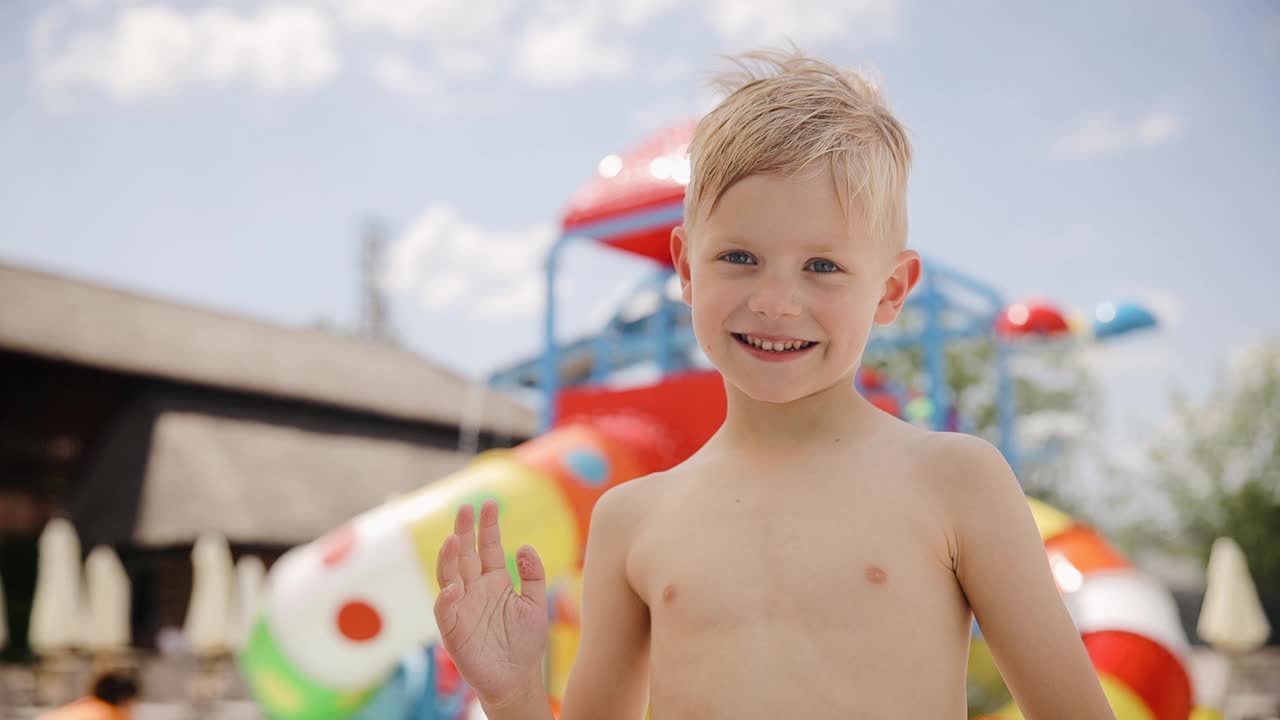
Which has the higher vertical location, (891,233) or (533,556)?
(891,233)

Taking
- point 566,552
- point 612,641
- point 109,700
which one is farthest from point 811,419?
point 109,700

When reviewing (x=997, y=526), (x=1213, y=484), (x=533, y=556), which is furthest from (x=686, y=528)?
(x=1213, y=484)

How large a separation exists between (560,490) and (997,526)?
4397 mm

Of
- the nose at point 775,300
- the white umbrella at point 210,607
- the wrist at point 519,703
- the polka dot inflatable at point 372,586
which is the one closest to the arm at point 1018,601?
the nose at point 775,300

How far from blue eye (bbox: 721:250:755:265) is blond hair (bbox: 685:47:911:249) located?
0.06m

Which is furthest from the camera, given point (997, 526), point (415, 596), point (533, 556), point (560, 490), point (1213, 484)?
point (1213, 484)

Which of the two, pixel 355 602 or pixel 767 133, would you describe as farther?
pixel 355 602

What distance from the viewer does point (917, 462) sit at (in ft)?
4.14

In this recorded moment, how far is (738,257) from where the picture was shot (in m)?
1.27

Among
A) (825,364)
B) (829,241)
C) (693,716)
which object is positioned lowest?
(693,716)

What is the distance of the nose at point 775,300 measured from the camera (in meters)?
1.21

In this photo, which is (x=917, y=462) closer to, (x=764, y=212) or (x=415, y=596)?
(x=764, y=212)

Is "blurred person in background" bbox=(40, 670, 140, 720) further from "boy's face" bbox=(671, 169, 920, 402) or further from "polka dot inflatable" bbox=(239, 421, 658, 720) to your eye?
"boy's face" bbox=(671, 169, 920, 402)

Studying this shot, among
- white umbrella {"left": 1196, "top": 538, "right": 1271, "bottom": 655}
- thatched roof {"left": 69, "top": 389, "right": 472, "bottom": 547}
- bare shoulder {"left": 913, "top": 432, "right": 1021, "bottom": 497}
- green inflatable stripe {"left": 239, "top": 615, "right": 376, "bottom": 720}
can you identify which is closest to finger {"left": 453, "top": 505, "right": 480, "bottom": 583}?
bare shoulder {"left": 913, "top": 432, "right": 1021, "bottom": 497}
